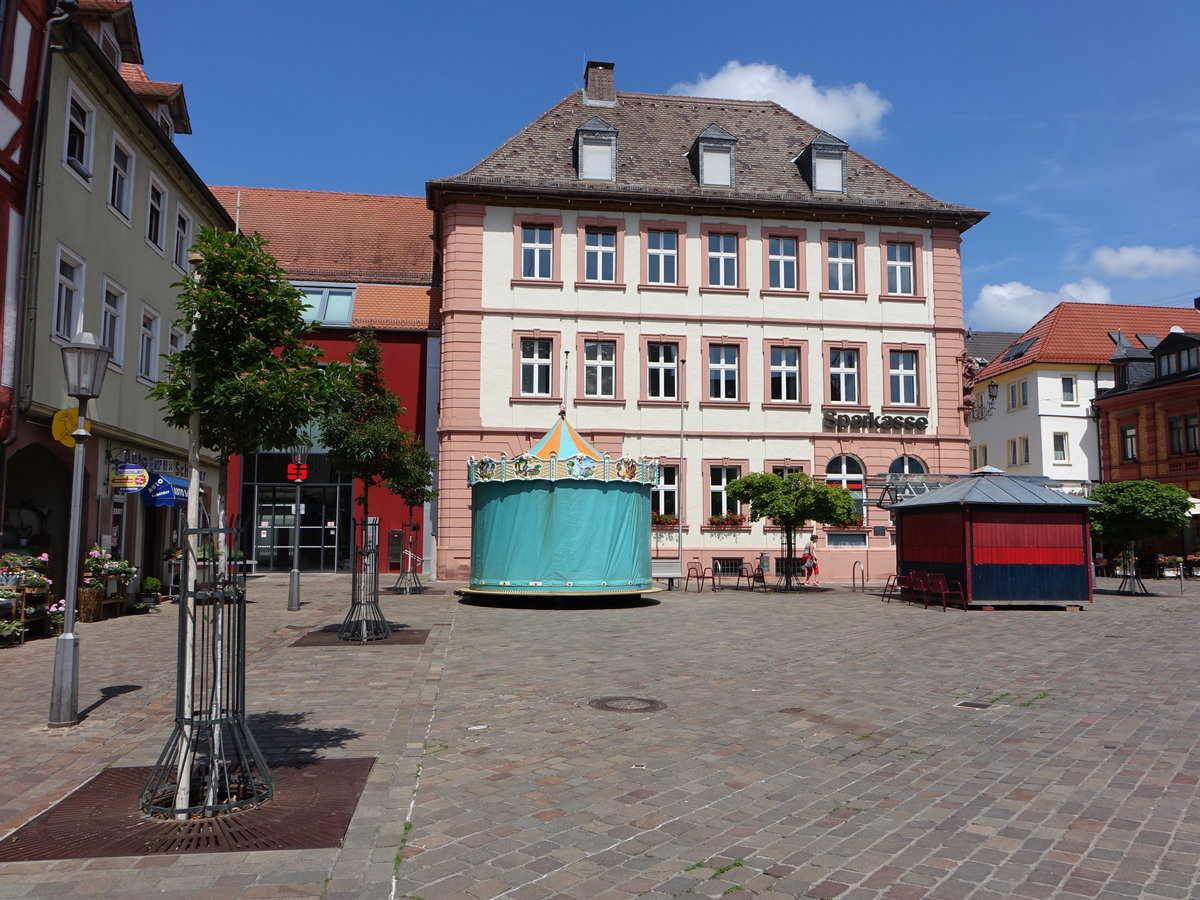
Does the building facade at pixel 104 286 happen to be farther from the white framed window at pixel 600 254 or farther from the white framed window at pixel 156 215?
the white framed window at pixel 600 254

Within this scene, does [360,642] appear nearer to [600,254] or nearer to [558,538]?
[558,538]

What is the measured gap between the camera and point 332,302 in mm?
37312

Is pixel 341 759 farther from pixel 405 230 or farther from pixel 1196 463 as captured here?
pixel 1196 463

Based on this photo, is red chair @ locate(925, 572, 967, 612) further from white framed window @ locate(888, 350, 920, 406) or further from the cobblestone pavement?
white framed window @ locate(888, 350, 920, 406)

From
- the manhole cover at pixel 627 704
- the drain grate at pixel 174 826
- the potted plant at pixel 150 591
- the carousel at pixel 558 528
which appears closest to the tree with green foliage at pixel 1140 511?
the carousel at pixel 558 528

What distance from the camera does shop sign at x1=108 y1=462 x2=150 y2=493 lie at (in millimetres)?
18938

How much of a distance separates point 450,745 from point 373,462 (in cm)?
1857

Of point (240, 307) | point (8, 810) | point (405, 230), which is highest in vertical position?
point (405, 230)

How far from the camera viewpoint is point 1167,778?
6.43 meters

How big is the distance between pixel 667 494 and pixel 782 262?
862 centimetres

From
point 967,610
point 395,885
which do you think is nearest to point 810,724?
point 395,885

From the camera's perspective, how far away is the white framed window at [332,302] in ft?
120

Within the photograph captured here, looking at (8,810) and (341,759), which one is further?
(341,759)

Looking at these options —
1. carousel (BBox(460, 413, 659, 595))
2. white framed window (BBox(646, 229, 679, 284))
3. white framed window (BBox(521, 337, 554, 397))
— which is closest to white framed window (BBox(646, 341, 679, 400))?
white framed window (BBox(646, 229, 679, 284))
